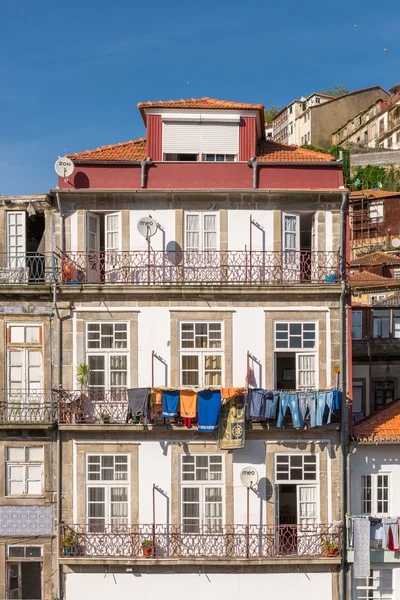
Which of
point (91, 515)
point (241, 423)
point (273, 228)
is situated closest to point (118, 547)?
point (91, 515)

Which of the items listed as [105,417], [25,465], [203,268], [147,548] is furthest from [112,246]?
[147,548]

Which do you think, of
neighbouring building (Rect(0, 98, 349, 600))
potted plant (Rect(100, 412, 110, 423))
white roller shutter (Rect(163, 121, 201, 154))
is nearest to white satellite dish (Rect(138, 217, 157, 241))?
neighbouring building (Rect(0, 98, 349, 600))

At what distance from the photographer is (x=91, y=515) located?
25.8 m

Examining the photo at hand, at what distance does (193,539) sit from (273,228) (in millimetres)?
9651

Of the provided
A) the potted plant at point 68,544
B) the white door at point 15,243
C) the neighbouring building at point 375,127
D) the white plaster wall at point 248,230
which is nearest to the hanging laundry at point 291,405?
the white plaster wall at point 248,230

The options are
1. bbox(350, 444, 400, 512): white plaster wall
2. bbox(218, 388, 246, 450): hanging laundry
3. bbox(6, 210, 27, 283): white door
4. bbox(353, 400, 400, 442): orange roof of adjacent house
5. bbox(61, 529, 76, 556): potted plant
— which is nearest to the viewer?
bbox(218, 388, 246, 450): hanging laundry

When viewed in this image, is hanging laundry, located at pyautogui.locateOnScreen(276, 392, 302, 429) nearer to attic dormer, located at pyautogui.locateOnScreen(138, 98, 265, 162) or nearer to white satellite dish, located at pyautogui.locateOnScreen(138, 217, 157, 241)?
white satellite dish, located at pyautogui.locateOnScreen(138, 217, 157, 241)

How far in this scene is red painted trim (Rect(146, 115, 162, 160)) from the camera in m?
26.8

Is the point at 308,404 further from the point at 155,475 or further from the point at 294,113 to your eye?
the point at 294,113

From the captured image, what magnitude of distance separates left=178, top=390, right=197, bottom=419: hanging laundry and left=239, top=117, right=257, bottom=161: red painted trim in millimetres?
7542

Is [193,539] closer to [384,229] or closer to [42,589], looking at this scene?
[42,589]

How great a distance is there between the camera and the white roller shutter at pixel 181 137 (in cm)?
2684

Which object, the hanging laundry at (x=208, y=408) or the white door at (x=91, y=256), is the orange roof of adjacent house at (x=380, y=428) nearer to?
the hanging laundry at (x=208, y=408)

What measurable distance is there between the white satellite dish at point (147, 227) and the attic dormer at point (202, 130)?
233 cm
